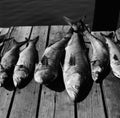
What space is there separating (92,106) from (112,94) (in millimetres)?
391

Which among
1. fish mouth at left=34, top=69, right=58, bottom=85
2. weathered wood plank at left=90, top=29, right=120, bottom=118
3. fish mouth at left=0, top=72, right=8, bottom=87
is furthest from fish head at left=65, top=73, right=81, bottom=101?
fish mouth at left=0, top=72, right=8, bottom=87

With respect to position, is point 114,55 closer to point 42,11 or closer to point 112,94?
point 112,94

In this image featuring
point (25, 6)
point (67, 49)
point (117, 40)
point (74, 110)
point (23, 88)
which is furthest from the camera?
point (25, 6)

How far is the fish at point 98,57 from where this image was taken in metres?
4.09

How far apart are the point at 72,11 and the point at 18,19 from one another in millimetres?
2095

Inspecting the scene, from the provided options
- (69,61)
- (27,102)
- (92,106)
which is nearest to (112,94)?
(92,106)

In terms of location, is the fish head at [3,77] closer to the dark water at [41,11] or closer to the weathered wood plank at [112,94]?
the weathered wood plank at [112,94]

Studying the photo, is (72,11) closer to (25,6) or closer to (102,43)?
(25,6)

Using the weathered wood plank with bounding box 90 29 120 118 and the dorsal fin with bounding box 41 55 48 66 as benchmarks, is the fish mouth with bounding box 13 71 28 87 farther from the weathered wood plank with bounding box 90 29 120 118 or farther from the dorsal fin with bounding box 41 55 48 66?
the weathered wood plank with bounding box 90 29 120 118

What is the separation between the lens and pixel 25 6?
1074 centimetres

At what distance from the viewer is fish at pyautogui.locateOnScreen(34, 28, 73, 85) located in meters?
3.97

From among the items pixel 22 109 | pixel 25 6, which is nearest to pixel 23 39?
pixel 22 109

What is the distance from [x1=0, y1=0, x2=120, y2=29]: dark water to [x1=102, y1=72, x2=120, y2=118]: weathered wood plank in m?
5.65

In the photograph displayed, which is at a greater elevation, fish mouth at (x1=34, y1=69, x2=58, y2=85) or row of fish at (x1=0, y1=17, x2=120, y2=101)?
fish mouth at (x1=34, y1=69, x2=58, y2=85)
